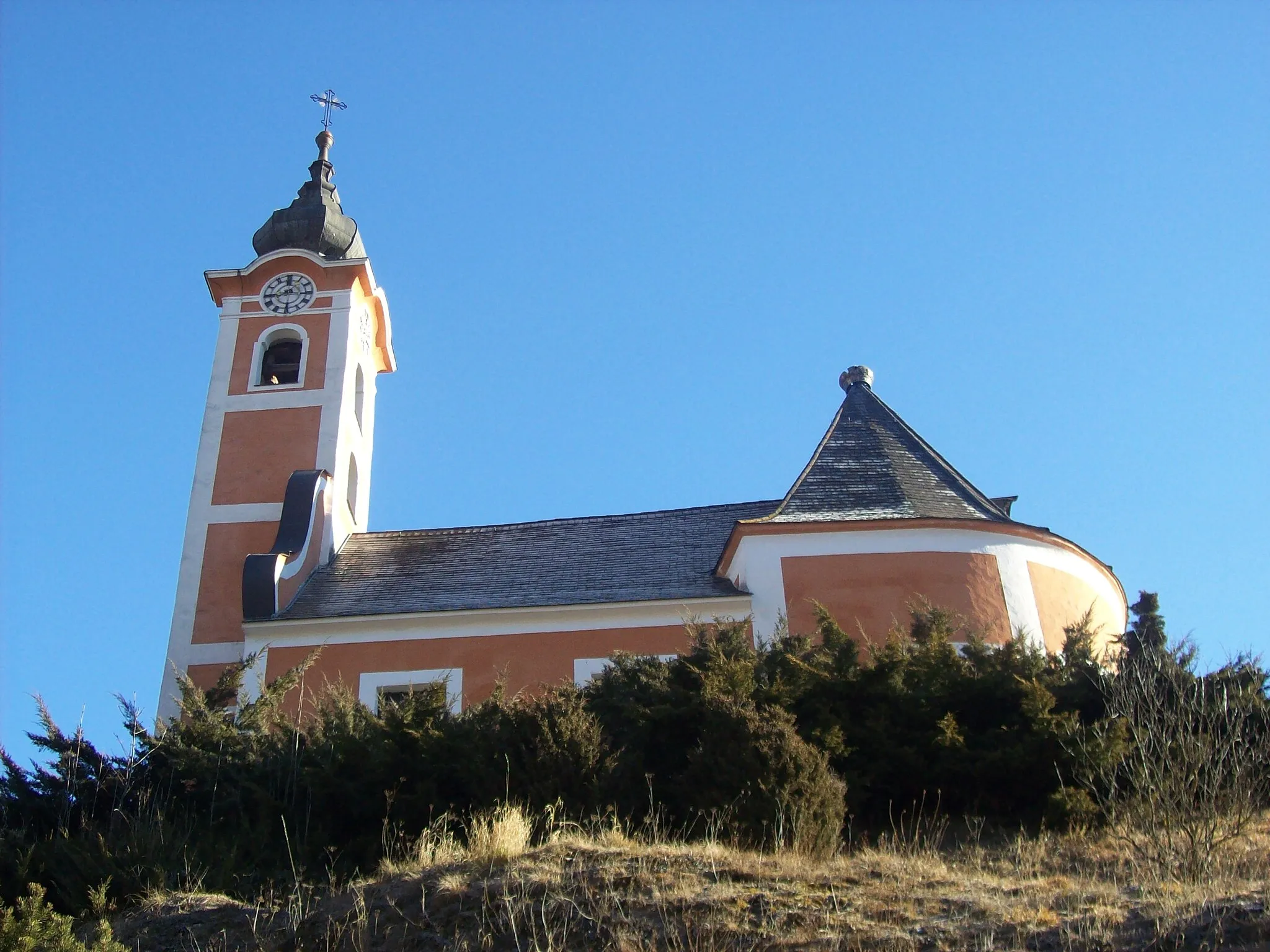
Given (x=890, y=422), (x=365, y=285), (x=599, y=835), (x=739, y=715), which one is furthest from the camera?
(x=365, y=285)

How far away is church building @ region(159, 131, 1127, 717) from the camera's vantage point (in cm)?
2111

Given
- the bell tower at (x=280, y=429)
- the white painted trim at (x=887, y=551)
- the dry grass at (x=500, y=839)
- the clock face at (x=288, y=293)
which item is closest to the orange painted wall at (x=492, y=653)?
the white painted trim at (x=887, y=551)

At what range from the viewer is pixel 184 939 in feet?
32.5

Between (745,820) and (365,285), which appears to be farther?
(365,285)

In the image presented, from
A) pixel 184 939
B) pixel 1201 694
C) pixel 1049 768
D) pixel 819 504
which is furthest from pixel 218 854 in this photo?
pixel 819 504

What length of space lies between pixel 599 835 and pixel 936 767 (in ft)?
12.2

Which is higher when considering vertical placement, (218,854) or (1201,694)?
(1201,694)

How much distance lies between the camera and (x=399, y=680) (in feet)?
69.7

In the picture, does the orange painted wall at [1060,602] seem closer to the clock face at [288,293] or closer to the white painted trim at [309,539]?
the white painted trim at [309,539]

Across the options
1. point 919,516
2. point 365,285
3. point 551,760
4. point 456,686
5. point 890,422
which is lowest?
point 551,760

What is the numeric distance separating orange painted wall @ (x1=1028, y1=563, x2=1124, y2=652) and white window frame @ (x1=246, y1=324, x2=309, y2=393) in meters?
15.7

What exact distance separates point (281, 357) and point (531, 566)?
29.9 ft

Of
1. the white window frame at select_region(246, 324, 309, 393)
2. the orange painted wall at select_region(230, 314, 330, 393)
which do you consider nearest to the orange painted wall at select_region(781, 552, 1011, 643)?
the orange painted wall at select_region(230, 314, 330, 393)

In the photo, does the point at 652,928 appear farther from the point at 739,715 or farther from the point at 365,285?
the point at 365,285
